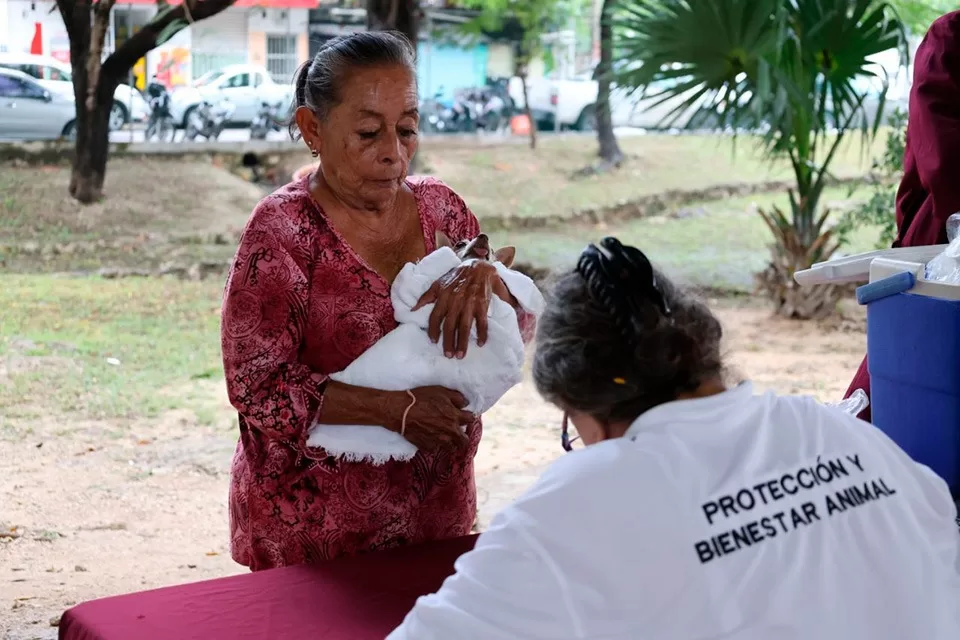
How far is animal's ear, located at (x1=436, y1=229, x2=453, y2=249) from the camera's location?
88.2 inches

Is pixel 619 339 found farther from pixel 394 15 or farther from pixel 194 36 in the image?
pixel 194 36

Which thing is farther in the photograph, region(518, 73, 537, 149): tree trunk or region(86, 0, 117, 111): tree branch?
region(518, 73, 537, 149): tree trunk

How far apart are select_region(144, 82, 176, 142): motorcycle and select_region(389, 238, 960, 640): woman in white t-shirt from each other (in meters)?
10.9

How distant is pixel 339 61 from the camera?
6.70 feet

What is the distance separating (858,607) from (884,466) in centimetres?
19

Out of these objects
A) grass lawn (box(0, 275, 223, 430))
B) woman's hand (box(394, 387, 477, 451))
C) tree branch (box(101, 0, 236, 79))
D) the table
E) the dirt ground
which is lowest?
the dirt ground

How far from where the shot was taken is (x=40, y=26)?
9836mm

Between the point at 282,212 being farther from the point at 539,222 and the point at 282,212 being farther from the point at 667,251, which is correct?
the point at 539,222

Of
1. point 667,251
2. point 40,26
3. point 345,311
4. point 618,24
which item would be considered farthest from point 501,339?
point 667,251

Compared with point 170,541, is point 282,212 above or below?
above

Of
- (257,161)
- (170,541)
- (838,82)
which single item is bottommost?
(170,541)

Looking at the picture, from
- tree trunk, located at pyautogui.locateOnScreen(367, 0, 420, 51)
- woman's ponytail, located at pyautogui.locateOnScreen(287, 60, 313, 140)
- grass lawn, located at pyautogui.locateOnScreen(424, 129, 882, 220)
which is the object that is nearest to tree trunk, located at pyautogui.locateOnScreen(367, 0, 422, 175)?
tree trunk, located at pyautogui.locateOnScreen(367, 0, 420, 51)

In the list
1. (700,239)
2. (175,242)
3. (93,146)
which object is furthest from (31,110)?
(700,239)

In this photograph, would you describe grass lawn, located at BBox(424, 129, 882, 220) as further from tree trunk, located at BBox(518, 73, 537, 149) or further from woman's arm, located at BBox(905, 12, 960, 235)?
woman's arm, located at BBox(905, 12, 960, 235)
